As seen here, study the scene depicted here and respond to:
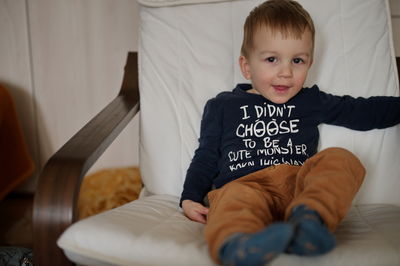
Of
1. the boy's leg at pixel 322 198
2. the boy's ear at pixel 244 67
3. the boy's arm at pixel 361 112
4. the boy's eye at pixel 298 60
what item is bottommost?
the boy's leg at pixel 322 198

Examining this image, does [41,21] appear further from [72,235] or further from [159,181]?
[72,235]

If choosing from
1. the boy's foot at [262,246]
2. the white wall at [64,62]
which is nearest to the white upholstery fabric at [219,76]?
the boy's foot at [262,246]

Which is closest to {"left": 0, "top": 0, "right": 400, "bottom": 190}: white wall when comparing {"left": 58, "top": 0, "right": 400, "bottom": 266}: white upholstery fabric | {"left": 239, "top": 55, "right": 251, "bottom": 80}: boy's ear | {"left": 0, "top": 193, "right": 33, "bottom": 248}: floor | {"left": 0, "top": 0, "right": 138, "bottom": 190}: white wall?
{"left": 0, "top": 0, "right": 138, "bottom": 190}: white wall

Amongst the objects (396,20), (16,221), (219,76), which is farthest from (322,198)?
(16,221)

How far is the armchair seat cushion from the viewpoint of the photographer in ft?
2.17

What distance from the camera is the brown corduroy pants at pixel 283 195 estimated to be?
67 centimetres

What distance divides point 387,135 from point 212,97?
0.46 metres

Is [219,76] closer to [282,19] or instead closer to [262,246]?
[282,19]

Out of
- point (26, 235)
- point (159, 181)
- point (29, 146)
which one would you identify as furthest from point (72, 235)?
point (29, 146)

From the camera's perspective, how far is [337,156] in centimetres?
78

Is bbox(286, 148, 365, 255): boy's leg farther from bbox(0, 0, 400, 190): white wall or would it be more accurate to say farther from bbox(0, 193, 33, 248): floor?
bbox(0, 193, 33, 248): floor

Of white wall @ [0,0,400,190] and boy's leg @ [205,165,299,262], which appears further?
white wall @ [0,0,400,190]

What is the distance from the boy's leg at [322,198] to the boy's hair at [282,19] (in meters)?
0.29

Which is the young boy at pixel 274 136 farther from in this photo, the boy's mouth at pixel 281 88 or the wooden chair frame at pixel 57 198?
the wooden chair frame at pixel 57 198
